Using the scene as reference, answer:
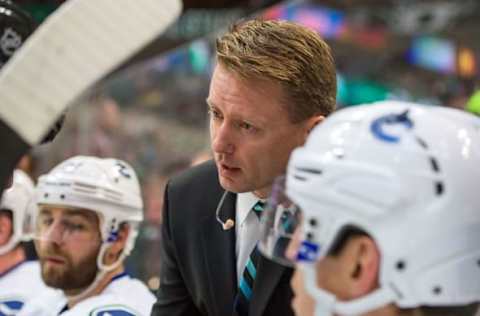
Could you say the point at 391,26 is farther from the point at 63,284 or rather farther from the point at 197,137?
the point at 63,284

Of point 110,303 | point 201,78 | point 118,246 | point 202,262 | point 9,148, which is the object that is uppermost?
point 9,148

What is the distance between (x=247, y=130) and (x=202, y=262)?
0.34m

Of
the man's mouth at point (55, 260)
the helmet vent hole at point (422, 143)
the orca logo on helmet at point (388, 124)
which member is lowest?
the man's mouth at point (55, 260)

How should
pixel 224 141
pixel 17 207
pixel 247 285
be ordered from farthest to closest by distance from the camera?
pixel 17 207
pixel 247 285
pixel 224 141

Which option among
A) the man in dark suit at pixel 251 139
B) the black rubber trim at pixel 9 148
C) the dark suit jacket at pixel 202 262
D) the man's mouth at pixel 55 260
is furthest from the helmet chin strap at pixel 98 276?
the black rubber trim at pixel 9 148

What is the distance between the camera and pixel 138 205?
319 cm

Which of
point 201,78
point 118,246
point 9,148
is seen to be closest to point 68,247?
point 118,246

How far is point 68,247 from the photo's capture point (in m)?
2.99

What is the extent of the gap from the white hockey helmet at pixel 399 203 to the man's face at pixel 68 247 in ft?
5.19

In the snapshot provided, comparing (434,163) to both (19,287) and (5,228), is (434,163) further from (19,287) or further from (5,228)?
(5,228)

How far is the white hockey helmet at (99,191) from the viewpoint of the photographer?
3027 mm

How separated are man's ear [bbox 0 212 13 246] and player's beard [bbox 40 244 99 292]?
62cm

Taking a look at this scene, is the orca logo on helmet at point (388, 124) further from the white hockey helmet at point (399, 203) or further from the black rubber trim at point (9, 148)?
the black rubber trim at point (9, 148)

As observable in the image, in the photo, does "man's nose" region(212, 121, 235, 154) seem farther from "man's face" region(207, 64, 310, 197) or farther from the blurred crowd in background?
the blurred crowd in background
